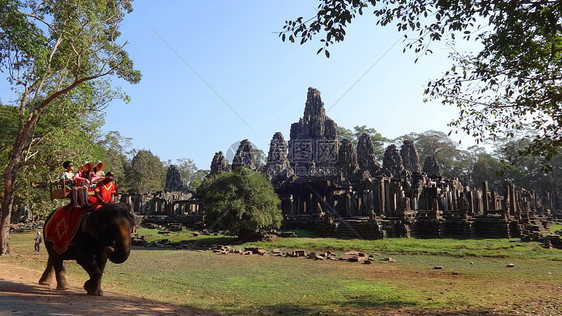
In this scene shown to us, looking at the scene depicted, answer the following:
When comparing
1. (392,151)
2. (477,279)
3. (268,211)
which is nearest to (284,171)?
(392,151)

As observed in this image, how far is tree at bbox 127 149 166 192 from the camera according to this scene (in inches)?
2416

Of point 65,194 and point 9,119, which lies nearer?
point 65,194

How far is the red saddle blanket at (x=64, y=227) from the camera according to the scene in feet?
22.1

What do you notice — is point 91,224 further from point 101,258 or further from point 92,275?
point 92,275

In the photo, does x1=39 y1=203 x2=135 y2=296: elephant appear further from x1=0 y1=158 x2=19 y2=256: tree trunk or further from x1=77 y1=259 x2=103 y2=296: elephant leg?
x1=0 y1=158 x2=19 y2=256: tree trunk

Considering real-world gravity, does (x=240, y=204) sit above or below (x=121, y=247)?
above

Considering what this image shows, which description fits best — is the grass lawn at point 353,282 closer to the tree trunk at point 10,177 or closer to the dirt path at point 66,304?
the dirt path at point 66,304

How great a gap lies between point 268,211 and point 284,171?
32902mm

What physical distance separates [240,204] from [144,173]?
4647cm

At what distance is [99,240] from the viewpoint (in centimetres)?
667

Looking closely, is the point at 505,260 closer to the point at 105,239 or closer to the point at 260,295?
the point at 260,295

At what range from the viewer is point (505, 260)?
14984mm

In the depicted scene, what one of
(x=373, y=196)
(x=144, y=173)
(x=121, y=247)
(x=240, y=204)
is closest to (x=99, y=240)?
Answer: (x=121, y=247)

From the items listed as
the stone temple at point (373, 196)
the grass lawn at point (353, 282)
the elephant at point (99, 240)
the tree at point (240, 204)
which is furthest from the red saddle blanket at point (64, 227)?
the stone temple at point (373, 196)
